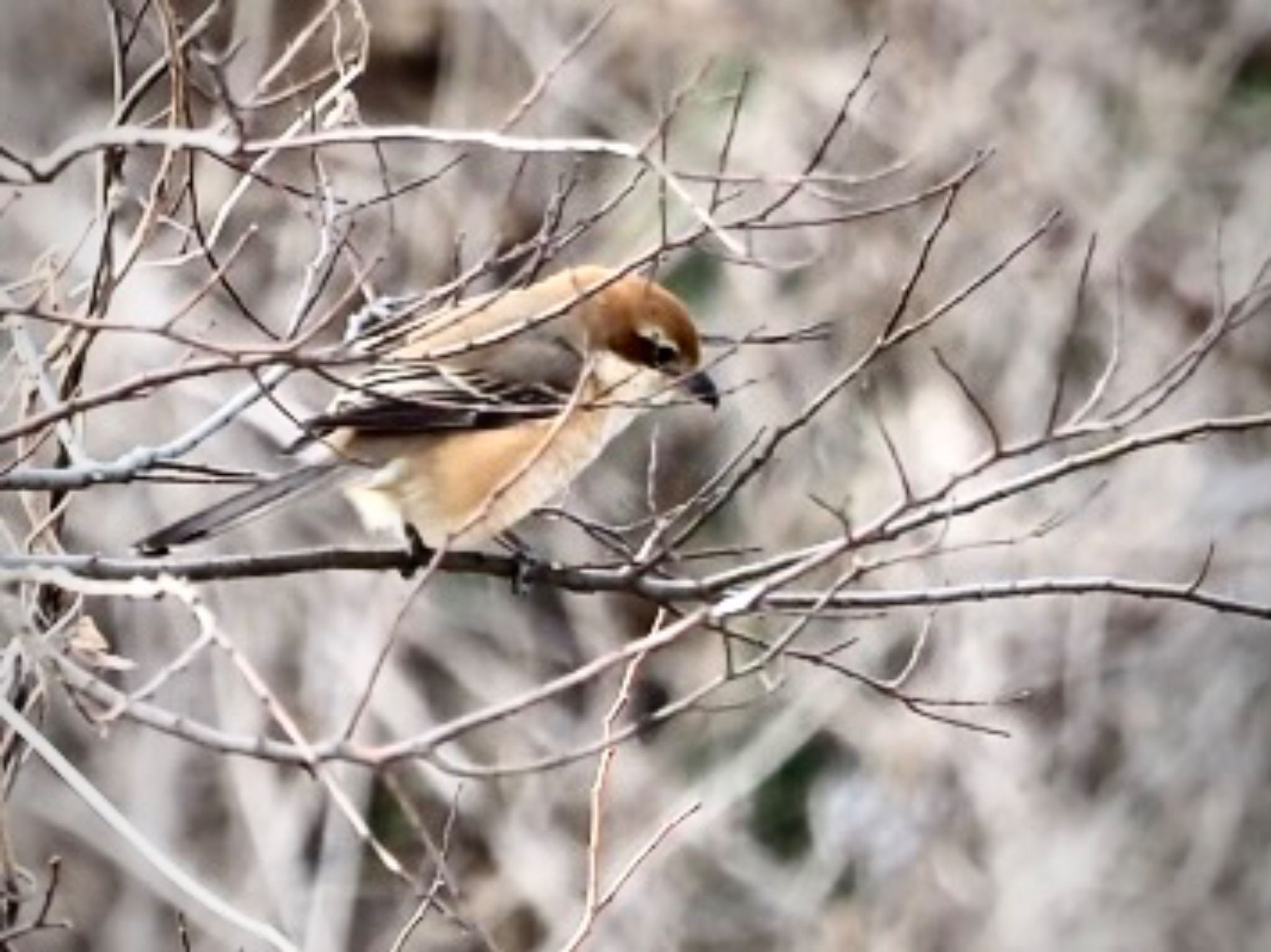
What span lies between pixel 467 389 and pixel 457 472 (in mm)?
262

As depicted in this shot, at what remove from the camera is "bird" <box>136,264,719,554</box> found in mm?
4363

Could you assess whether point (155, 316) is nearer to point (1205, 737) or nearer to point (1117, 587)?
point (1205, 737)

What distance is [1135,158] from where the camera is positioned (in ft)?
26.9

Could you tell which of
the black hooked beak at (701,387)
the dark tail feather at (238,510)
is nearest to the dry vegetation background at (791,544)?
the black hooked beak at (701,387)

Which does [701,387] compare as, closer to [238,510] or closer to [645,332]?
[645,332]

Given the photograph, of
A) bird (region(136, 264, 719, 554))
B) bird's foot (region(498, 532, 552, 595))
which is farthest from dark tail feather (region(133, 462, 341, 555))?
bird's foot (region(498, 532, 552, 595))

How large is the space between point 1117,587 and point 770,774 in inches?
182

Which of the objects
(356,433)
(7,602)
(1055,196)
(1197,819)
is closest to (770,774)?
(1197,819)

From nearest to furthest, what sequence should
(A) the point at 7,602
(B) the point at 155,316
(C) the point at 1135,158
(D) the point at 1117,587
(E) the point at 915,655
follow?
(A) the point at 7,602, (D) the point at 1117,587, (E) the point at 915,655, (B) the point at 155,316, (C) the point at 1135,158

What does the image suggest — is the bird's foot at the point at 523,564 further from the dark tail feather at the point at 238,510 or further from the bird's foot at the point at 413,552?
the dark tail feather at the point at 238,510

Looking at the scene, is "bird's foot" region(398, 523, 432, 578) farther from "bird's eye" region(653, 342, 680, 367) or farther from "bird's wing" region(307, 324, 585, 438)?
"bird's eye" region(653, 342, 680, 367)

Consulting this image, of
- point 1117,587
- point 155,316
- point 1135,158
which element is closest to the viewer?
point 1117,587

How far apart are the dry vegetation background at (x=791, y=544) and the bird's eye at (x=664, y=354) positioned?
2.26m

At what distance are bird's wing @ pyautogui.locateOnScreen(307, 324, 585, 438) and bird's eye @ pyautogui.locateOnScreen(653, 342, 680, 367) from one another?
5.0 inches
